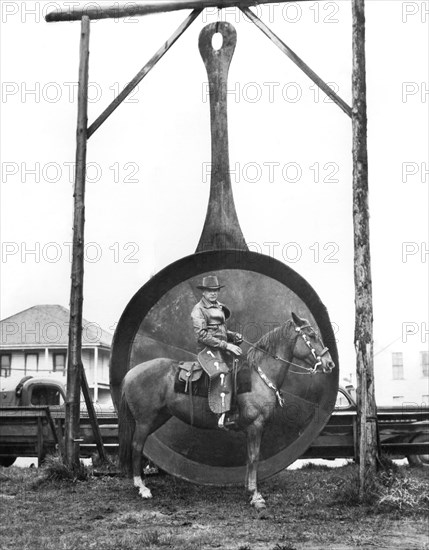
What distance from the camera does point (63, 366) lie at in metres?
38.6

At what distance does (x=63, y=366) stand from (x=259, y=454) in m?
29.0

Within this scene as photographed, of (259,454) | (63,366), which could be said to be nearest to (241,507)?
(259,454)

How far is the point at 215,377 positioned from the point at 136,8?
18.8 feet

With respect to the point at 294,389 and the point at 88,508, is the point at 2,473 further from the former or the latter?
the point at 294,389

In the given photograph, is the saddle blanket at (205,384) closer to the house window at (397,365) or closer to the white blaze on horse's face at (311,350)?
the white blaze on horse's face at (311,350)

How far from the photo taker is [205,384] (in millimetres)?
10391

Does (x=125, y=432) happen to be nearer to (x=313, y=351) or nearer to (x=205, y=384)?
(x=205, y=384)

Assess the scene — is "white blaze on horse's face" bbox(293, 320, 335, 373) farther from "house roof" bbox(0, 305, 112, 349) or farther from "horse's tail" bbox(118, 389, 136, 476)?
"house roof" bbox(0, 305, 112, 349)

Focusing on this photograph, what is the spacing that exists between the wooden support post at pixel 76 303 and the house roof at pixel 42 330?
→ 24243mm

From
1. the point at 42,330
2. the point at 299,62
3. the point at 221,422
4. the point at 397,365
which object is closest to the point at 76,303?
the point at 221,422

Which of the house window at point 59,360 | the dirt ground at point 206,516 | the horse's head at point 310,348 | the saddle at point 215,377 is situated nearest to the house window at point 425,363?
the house window at point 59,360

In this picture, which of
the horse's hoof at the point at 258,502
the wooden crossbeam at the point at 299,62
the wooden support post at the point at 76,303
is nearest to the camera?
the horse's hoof at the point at 258,502

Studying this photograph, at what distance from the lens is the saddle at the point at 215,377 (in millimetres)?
10180

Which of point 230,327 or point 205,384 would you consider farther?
point 230,327
